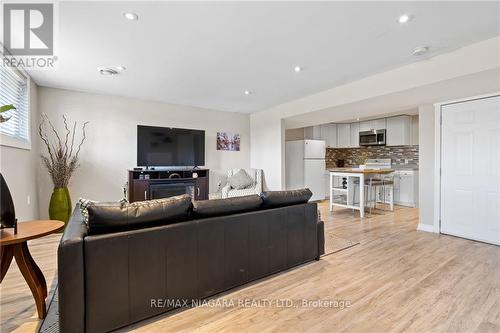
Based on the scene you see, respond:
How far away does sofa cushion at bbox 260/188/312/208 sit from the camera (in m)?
2.35

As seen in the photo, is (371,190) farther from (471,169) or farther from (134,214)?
(134,214)

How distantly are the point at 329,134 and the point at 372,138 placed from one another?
1190mm

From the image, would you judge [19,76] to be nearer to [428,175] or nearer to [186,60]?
[186,60]

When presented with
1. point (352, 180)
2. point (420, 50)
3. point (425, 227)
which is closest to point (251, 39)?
point (420, 50)

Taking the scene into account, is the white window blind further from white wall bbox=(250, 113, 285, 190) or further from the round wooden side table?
white wall bbox=(250, 113, 285, 190)

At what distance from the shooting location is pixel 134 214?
1653 mm

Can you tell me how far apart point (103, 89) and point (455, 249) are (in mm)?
5700

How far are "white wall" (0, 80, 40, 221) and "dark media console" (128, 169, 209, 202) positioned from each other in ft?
4.44

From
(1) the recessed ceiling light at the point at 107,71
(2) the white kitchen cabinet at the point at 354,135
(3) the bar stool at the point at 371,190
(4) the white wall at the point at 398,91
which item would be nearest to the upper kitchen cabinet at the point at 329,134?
Answer: (2) the white kitchen cabinet at the point at 354,135

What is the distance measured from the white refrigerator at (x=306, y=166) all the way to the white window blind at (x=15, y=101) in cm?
533

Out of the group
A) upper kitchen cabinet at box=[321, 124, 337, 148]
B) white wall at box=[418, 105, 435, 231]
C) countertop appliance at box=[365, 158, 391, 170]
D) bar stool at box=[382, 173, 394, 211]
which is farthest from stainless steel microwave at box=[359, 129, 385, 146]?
white wall at box=[418, 105, 435, 231]

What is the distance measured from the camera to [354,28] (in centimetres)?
234

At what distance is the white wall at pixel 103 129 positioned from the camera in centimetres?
424

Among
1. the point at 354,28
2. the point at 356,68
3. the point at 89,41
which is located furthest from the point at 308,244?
the point at 89,41
